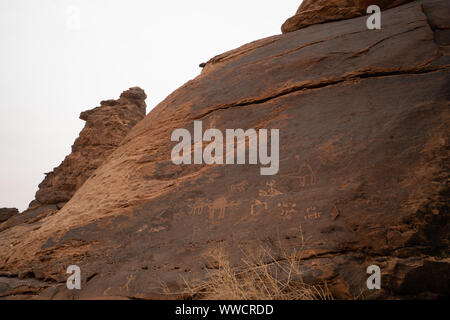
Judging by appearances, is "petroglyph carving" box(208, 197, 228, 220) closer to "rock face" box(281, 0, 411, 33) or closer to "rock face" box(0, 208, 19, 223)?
"rock face" box(281, 0, 411, 33)

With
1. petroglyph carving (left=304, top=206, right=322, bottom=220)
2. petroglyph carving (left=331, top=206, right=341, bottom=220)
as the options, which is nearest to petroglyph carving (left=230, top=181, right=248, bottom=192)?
petroglyph carving (left=304, top=206, right=322, bottom=220)

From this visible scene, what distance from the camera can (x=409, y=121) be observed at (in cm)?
265

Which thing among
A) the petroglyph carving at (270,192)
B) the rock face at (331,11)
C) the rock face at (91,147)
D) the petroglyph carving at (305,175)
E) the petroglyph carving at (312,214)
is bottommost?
the petroglyph carving at (312,214)

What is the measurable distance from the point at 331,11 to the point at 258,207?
4.11m

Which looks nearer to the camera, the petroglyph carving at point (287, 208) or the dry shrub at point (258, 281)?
the dry shrub at point (258, 281)

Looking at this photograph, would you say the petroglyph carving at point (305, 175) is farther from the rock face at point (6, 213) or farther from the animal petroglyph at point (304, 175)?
the rock face at point (6, 213)

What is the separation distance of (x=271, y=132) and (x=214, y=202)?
106 centimetres

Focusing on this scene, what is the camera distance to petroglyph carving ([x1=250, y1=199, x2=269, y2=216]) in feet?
8.67

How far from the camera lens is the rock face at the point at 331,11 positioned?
4707 mm

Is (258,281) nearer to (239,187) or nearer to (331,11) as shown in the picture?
(239,187)

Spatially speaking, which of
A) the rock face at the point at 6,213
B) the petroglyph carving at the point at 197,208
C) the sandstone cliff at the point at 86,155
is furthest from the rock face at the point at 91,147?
the petroglyph carving at the point at 197,208
